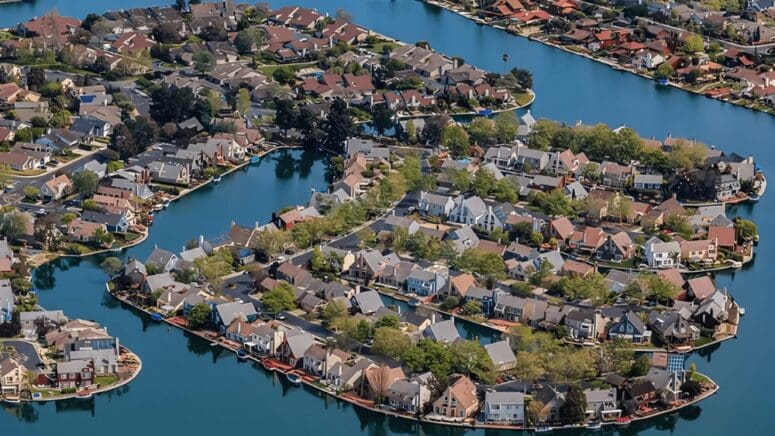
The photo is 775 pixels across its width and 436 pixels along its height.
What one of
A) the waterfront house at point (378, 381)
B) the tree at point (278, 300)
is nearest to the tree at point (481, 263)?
the tree at point (278, 300)

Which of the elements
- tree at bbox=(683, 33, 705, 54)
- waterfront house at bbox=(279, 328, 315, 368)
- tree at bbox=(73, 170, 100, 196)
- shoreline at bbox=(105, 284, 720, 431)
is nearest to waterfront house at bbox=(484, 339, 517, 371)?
shoreline at bbox=(105, 284, 720, 431)

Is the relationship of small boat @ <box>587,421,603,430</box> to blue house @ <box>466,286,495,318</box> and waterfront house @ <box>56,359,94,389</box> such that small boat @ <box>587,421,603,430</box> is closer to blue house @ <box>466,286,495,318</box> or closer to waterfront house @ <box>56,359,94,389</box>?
blue house @ <box>466,286,495,318</box>

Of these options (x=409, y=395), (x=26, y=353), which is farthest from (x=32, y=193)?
(x=409, y=395)

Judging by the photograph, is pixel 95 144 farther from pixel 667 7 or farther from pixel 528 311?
pixel 667 7

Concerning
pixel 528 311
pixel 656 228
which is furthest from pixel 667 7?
pixel 528 311

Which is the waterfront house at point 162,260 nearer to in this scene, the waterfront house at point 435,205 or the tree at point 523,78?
the waterfront house at point 435,205

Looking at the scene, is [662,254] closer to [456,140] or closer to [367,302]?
[367,302]
